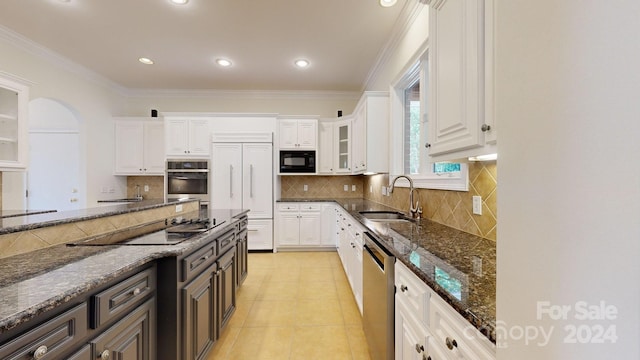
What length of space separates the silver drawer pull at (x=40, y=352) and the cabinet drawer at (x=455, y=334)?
121cm

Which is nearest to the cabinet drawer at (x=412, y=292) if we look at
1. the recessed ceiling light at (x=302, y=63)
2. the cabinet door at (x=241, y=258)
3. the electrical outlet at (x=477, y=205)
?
the electrical outlet at (x=477, y=205)

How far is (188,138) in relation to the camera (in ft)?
14.7

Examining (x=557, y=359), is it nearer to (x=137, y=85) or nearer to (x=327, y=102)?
(x=327, y=102)

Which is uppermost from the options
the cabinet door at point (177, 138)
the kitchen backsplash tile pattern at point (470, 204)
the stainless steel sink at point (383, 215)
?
the cabinet door at point (177, 138)

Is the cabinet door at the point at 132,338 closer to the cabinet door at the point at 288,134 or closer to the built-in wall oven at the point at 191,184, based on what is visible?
the built-in wall oven at the point at 191,184

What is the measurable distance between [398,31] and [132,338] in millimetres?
3342

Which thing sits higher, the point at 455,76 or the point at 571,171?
the point at 455,76

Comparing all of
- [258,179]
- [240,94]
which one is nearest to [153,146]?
[240,94]

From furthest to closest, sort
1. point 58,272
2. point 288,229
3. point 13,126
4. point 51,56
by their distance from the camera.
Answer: point 288,229, point 51,56, point 13,126, point 58,272

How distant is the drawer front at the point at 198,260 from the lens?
4.70 feet

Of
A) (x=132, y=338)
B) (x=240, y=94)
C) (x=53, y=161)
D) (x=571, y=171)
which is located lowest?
(x=132, y=338)

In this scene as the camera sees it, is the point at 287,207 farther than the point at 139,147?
No

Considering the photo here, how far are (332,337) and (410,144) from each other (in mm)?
2075

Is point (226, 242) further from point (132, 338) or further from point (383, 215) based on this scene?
point (383, 215)
